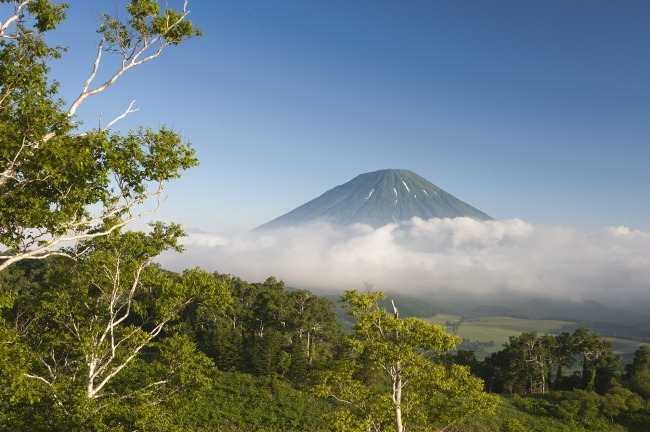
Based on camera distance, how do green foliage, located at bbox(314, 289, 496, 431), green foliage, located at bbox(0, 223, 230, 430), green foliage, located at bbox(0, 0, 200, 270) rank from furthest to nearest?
green foliage, located at bbox(314, 289, 496, 431), green foliage, located at bbox(0, 223, 230, 430), green foliage, located at bbox(0, 0, 200, 270)

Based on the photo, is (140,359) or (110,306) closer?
(110,306)

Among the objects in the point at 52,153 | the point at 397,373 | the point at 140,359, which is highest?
the point at 52,153

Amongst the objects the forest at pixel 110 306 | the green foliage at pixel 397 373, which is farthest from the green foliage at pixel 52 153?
the green foliage at pixel 397 373

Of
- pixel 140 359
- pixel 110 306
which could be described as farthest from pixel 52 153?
pixel 140 359

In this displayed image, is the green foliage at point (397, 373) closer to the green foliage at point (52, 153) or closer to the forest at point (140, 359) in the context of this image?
the forest at point (140, 359)

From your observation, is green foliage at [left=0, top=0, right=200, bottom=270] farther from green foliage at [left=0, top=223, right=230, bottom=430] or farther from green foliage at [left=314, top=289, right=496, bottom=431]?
green foliage at [left=314, top=289, right=496, bottom=431]

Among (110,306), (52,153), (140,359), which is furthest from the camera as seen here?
(140,359)

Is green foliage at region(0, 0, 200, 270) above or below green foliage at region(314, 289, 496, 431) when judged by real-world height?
above

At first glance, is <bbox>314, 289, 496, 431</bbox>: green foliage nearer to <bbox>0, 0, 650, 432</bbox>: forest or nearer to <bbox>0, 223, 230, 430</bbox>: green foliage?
<bbox>0, 0, 650, 432</bbox>: forest

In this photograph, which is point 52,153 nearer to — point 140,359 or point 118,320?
Result: point 118,320

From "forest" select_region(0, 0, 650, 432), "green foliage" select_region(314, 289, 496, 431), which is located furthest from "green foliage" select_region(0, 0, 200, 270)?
"green foliage" select_region(314, 289, 496, 431)

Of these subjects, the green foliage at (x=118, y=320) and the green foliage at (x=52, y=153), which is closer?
the green foliage at (x=52, y=153)

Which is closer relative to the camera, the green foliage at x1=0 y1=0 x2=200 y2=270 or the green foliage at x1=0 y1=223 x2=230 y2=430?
the green foliage at x1=0 y1=0 x2=200 y2=270


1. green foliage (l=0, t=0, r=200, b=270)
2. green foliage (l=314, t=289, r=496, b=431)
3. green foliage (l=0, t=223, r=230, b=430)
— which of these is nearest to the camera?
green foliage (l=0, t=0, r=200, b=270)
